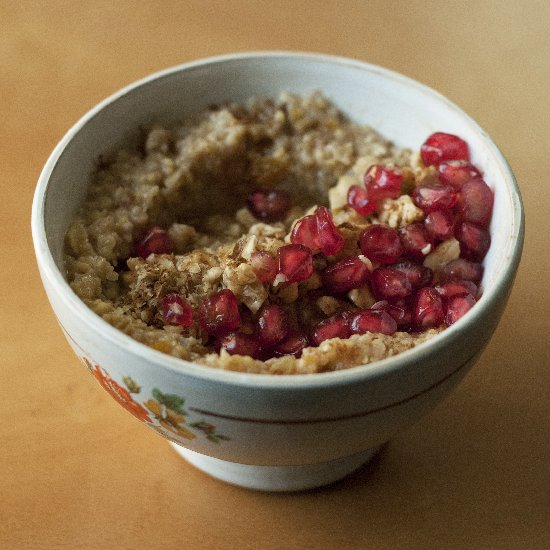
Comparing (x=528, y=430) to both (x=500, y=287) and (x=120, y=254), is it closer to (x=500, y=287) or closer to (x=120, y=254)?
(x=500, y=287)

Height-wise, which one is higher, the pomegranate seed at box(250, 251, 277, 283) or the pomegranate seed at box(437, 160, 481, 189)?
the pomegranate seed at box(437, 160, 481, 189)

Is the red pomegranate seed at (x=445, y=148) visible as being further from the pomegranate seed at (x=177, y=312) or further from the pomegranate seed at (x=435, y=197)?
the pomegranate seed at (x=177, y=312)

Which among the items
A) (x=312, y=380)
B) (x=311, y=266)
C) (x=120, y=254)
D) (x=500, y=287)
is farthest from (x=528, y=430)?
(x=120, y=254)

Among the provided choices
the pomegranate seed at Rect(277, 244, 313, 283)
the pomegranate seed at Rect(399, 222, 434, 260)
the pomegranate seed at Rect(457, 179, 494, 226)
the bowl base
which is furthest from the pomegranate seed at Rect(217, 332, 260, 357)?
the pomegranate seed at Rect(457, 179, 494, 226)

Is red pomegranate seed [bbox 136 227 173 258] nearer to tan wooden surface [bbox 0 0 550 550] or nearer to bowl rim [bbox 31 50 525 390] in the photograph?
bowl rim [bbox 31 50 525 390]

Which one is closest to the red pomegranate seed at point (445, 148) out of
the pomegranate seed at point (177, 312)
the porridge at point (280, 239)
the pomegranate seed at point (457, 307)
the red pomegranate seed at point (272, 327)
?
the porridge at point (280, 239)

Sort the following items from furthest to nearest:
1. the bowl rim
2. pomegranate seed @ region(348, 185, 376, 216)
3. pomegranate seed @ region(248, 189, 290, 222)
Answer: pomegranate seed @ region(248, 189, 290, 222), pomegranate seed @ region(348, 185, 376, 216), the bowl rim
